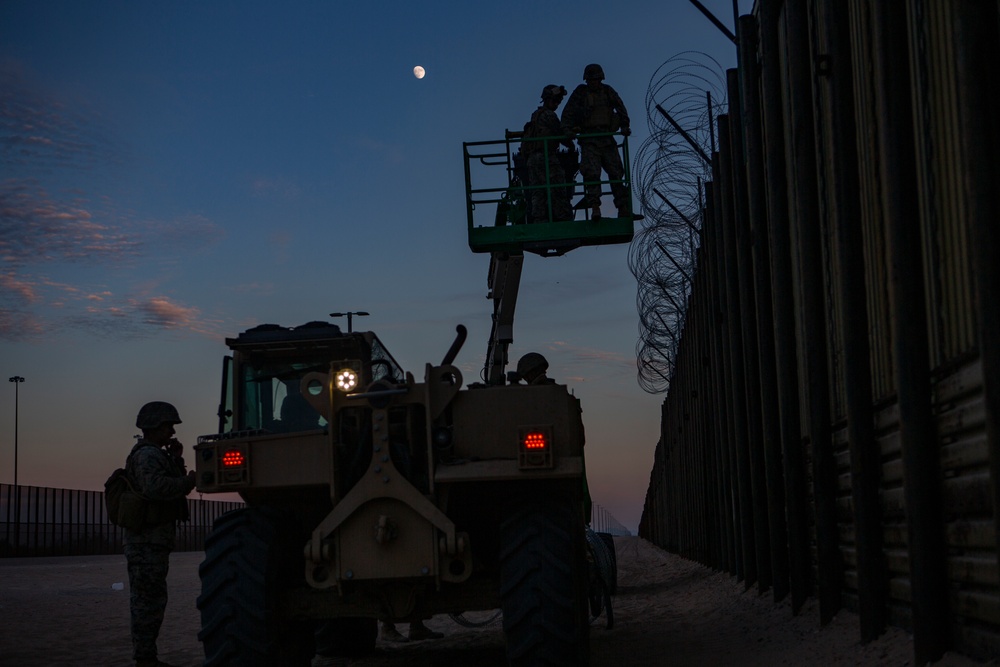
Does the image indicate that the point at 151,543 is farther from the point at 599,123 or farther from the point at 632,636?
the point at 599,123

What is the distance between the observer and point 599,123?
13742 mm

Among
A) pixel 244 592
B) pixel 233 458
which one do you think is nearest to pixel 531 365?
pixel 233 458

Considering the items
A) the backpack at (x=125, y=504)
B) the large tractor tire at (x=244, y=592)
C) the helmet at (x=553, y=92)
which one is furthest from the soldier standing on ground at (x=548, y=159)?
the large tractor tire at (x=244, y=592)

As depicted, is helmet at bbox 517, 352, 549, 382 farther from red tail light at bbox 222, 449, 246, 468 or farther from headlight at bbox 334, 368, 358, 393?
red tail light at bbox 222, 449, 246, 468

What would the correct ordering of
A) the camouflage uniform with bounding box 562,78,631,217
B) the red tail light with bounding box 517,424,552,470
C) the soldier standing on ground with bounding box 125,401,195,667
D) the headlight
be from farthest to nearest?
the camouflage uniform with bounding box 562,78,631,217 → the soldier standing on ground with bounding box 125,401,195,667 → the headlight → the red tail light with bounding box 517,424,552,470

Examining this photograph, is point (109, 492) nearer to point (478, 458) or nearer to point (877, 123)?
point (478, 458)

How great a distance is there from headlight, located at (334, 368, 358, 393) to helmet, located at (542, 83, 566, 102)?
7.56 m

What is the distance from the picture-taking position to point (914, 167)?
5816 millimetres

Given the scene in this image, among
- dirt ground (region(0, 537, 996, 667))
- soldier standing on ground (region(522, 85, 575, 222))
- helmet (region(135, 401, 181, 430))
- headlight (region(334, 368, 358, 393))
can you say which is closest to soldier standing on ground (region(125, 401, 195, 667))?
helmet (region(135, 401, 181, 430))

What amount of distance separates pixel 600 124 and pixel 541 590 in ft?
27.1

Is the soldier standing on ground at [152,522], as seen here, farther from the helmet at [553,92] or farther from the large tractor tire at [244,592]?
the helmet at [553,92]

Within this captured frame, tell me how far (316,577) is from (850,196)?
379 centimetres

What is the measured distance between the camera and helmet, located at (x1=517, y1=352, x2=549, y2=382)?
342 inches

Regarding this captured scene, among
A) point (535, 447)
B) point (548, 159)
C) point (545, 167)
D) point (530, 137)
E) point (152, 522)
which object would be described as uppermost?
point (530, 137)
